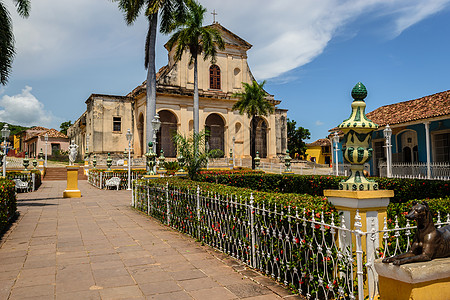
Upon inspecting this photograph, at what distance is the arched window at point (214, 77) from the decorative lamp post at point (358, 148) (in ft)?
96.8

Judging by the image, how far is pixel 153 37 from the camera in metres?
21.8

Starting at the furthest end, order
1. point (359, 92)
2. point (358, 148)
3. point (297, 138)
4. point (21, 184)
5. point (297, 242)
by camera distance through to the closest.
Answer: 1. point (297, 138)
2. point (21, 184)
3. point (297, 242)
4. point (359, 92)
5. point (358, 148)

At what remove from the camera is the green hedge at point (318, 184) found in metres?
8.46

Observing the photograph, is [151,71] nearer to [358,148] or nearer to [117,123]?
[117,123]

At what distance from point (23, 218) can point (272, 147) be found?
1072 inches

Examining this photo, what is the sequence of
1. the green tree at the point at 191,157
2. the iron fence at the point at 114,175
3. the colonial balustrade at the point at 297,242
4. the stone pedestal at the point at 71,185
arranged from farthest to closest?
the iron fence at the point at 114,175 → the stone pedestal at the point at 71,185 → the green tree at the point at 191,157 → the colonial balustrade at the point at 297,242

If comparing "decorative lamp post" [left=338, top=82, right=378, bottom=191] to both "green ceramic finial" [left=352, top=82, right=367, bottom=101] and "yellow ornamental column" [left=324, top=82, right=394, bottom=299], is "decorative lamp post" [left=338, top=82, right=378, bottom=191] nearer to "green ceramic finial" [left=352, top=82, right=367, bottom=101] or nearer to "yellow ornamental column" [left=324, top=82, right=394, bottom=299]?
"yellow ornamental column" [left=324, top=82, right=394, bottom=299]

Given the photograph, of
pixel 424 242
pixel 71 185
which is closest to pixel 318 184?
pixel 424 242

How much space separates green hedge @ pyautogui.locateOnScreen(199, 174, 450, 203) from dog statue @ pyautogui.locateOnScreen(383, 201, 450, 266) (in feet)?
19.6

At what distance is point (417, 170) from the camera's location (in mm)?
19234

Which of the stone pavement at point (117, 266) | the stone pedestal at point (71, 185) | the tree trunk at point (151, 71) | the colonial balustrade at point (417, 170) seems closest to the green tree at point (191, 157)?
the stone pavement at point (117, 266)

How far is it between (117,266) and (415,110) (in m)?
20.2

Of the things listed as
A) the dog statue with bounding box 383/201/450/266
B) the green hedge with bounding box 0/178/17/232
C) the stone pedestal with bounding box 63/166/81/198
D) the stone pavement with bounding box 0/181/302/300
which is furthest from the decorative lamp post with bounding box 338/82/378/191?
the stone pedestal with bounding box 63/166/81/198

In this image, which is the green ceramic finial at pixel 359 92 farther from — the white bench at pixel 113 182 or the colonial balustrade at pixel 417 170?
the white bench at pixel 113 182
